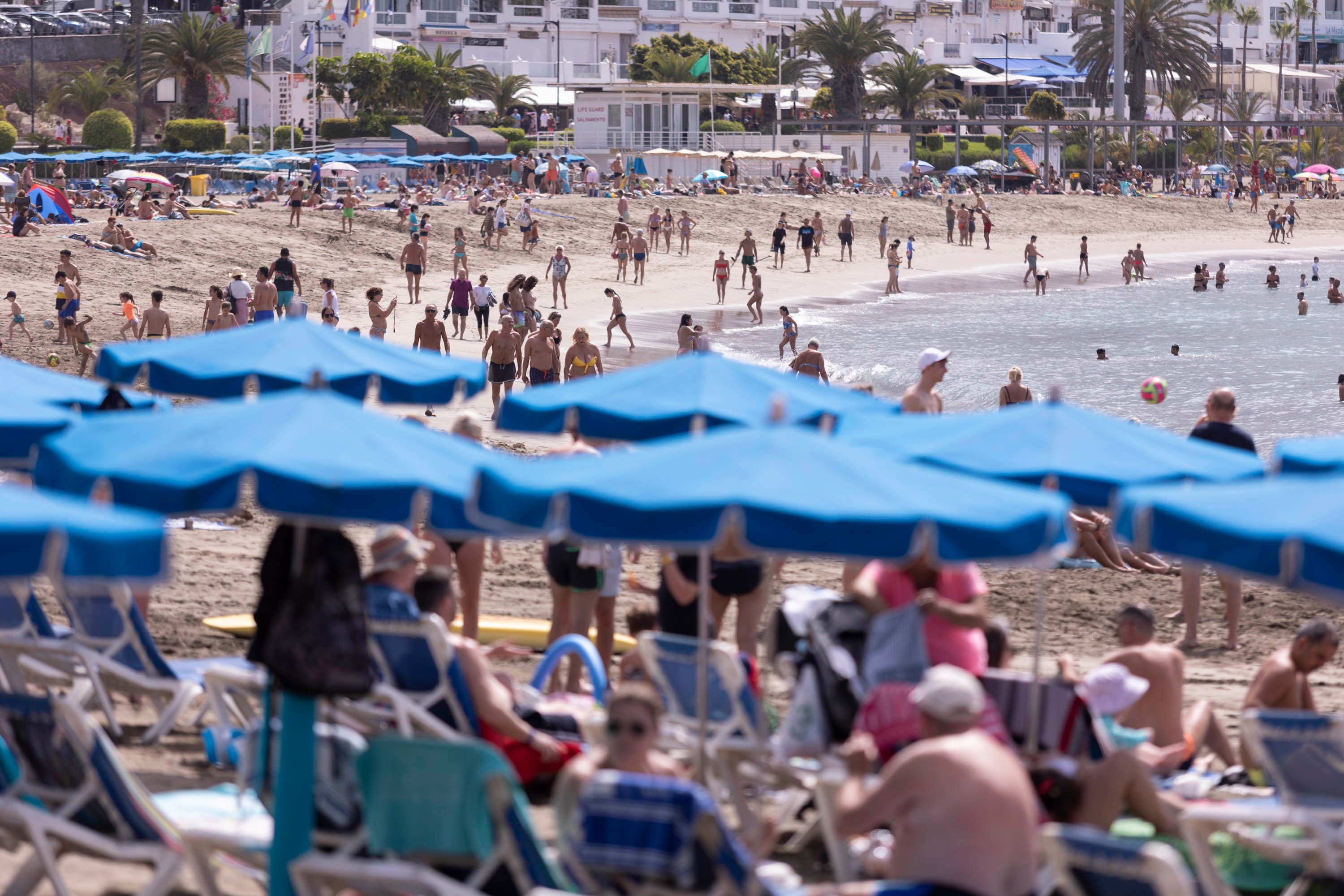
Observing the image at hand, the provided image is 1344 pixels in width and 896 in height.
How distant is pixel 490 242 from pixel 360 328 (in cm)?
1254

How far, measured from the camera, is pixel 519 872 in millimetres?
4160

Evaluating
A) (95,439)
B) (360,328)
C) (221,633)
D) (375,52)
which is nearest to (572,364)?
(360,328)

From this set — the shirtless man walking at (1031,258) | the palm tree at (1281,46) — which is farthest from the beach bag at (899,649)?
the palm tree at (1281,46)

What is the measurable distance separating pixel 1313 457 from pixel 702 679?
267 cm

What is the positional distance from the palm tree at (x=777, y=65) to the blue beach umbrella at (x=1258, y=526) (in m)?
66.5

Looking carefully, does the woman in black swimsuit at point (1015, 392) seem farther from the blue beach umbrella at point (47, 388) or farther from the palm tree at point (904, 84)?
the palm tree at point (904, 84)

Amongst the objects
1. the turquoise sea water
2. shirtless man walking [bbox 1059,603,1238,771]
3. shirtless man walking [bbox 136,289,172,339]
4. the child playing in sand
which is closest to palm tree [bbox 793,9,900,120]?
the turquoise sea water

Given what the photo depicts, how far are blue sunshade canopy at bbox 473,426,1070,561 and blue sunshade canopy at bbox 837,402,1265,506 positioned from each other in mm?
826

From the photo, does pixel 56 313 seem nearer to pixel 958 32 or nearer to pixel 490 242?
pixel 490 242

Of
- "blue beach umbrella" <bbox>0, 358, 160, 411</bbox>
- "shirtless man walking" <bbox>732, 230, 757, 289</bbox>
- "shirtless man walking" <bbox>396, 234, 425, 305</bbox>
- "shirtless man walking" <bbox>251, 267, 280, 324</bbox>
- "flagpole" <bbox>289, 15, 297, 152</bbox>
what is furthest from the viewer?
"flagpole" <bbox>289, 15, 297, 152</bbox>

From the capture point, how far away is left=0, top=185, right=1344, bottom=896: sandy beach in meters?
8.81

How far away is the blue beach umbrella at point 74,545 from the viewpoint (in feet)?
11.0

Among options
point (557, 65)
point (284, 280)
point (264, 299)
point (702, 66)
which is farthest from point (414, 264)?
point (557, 65)

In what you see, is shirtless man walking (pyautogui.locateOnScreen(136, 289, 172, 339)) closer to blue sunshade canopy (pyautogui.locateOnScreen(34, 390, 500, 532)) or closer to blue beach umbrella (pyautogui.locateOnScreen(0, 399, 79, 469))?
blue beach umbrella (pyautogui.locateOnScreen(0, 399, 79, 469))
